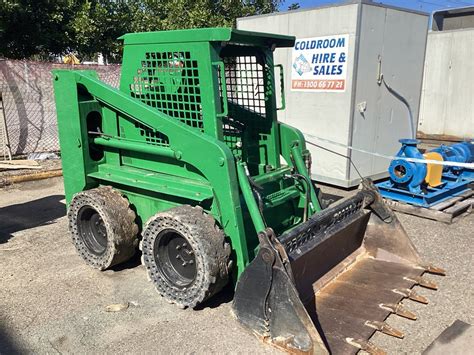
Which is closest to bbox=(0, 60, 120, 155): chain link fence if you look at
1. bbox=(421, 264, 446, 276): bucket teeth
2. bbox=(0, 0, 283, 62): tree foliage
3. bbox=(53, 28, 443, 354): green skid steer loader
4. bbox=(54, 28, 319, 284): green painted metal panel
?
bbox=(0, 0, 283, 62): tree foliage

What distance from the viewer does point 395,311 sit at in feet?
11.7

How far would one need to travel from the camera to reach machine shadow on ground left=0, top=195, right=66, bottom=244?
18.9 feet

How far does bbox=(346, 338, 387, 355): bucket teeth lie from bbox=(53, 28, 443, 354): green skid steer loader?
14 millimetres

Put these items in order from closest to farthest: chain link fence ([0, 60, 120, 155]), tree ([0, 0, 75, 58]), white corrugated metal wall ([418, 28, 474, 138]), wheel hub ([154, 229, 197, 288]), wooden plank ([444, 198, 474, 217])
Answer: wheel hub ([154, 229, 197, 288]) → wooden plank ([444, 198, 474, 217]) → chain link fence ([0, 60, 120, 155]) → tree ([0, 0, 75, 58]) → white corrugated metal wall ([418, 28, 474, 138])

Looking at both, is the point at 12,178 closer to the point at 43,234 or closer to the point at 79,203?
the point at 43,234

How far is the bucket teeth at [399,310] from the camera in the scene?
11.7 ft

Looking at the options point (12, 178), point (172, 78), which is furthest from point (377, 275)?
point (12, 178)

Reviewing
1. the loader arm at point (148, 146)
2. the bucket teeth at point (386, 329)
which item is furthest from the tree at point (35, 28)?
the bucket teeth at point (386, 329)

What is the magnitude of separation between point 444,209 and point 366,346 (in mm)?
3516

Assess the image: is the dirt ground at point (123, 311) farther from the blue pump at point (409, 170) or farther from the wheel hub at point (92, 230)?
the blue pump at point (409, 170)

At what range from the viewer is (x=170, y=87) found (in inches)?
157

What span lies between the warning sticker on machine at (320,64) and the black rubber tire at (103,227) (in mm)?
3971

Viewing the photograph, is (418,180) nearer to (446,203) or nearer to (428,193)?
(428,193)

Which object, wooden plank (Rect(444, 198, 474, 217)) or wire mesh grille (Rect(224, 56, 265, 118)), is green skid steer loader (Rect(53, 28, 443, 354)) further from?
wooden plank (Rect(444, 198, 474, 217))
